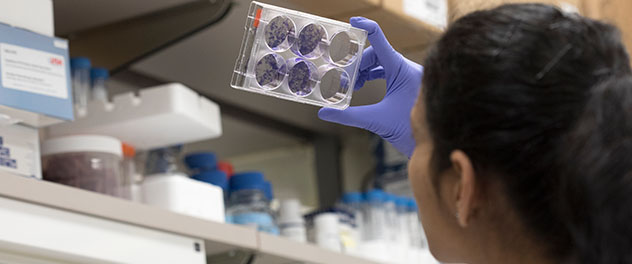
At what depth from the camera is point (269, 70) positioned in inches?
41.5

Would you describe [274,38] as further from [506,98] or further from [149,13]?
[149,13]

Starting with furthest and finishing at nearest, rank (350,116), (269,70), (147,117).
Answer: (147,117)
(350,116)
(269,70)

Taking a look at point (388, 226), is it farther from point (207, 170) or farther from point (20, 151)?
point (20, 151)

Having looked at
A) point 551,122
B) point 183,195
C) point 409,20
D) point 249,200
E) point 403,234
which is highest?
point 551,122

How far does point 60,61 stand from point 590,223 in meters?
0.83

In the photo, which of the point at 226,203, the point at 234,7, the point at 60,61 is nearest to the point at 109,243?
the point at 60,61

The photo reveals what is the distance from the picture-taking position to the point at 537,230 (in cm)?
80

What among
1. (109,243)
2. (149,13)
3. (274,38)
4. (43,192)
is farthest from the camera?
(149,13)

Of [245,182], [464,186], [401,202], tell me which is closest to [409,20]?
[245,182]

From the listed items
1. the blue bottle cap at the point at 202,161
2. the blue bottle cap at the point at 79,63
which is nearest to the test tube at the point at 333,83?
the blue bottle cap at the point at 79,63

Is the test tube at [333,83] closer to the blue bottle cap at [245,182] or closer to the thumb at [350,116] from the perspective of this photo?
the thumb at [350,116]

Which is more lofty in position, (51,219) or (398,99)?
(398,99)

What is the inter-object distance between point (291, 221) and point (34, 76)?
768 mm

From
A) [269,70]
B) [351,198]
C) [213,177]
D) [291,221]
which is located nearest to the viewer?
[269,70]
